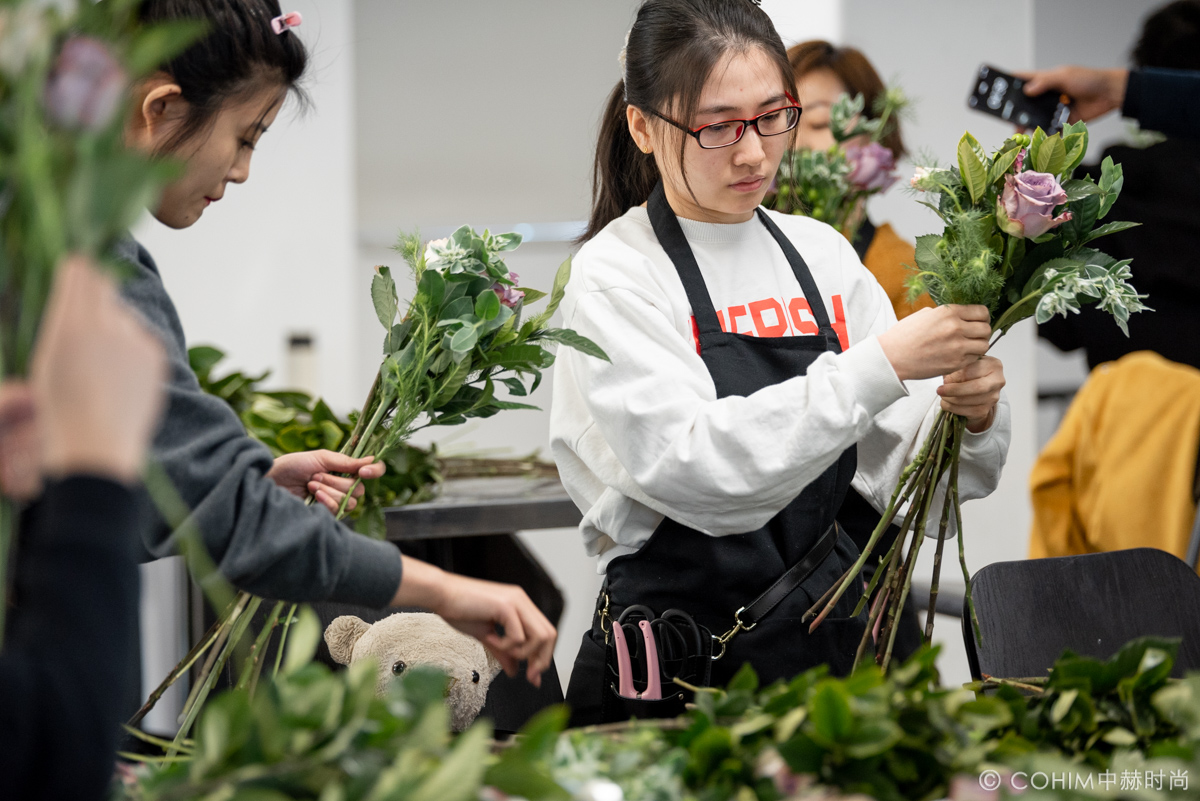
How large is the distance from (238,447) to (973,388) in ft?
2.38

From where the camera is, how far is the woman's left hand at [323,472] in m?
1.19

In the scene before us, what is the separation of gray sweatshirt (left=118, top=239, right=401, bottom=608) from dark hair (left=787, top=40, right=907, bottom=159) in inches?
61.0

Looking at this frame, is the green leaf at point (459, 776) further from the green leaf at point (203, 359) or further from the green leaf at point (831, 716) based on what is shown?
the green leaf at point (203, 359)

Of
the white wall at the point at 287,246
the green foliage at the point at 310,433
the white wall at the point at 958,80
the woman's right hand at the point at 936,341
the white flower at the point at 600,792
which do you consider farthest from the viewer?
the white wall at the point at 287,246

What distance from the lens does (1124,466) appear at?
2.34m

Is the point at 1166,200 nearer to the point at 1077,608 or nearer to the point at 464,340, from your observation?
the point at 1077,608

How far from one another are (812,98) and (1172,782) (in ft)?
5.39

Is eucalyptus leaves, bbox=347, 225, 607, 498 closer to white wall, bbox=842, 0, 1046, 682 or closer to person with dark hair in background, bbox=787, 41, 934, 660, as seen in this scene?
person with dark hair in background, bbox=787, 41, 934, 660

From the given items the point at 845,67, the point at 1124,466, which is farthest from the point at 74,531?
the point at 1124,466

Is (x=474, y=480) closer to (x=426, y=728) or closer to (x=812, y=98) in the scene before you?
(x=812, y=98)

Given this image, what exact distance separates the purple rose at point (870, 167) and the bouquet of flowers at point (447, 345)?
88 centimetres

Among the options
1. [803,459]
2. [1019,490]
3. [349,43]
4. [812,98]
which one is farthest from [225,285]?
[803,459]

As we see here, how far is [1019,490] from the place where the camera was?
291 centimetres

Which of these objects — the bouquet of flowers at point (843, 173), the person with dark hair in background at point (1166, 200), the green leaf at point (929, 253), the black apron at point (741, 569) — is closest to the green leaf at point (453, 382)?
the black apron at point (741, 569)
